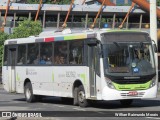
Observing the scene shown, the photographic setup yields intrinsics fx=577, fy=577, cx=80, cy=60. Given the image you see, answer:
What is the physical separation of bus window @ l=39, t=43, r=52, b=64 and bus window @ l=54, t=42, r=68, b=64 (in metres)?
0.51

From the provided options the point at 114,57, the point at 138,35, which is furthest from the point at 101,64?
the point at 138,35

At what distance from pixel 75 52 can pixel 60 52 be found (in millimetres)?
1198

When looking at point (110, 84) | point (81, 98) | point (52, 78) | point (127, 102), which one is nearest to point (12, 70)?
point (52, 78)

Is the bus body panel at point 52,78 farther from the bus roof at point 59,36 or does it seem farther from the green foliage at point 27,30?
the green foliage at point 27,30

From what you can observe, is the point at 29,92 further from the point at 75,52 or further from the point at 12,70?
the point at 75,52

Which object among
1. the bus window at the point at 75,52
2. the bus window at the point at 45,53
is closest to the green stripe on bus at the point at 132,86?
the bus window at the point at 75,52

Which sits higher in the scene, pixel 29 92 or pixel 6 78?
pixel 6 78

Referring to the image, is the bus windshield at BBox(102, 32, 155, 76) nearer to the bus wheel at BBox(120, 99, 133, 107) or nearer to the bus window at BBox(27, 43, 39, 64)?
the bus wheel at BBox(120, 99, 133, 107)

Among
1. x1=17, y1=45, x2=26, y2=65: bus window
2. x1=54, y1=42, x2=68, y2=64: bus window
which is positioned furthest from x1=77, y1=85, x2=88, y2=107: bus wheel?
x1=17, y1=45, x2=26, y2=65: bus window

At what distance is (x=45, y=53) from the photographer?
2431cm

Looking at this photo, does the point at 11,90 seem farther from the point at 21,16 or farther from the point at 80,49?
the point at 21,16

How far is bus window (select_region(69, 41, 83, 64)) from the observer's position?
2186cm

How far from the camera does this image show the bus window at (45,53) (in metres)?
24.0

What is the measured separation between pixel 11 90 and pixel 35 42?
10.9ft
